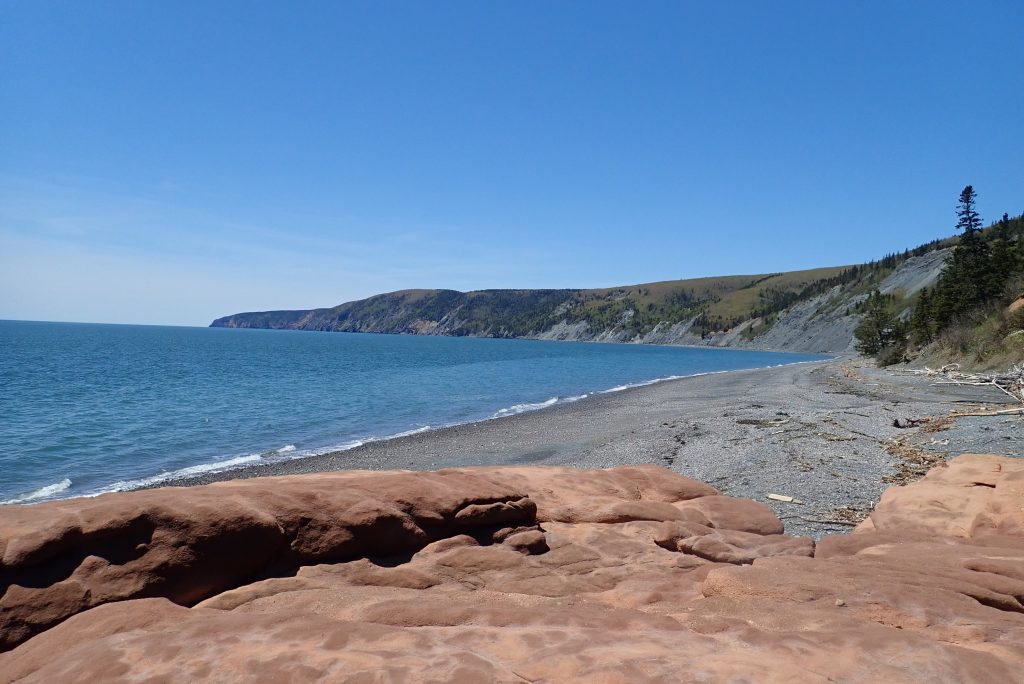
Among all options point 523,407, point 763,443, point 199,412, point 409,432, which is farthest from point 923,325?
point 199,412

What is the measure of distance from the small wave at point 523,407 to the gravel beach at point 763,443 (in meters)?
1.27

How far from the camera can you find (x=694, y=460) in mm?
19547

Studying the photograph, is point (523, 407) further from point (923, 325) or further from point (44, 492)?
point (923, 325)

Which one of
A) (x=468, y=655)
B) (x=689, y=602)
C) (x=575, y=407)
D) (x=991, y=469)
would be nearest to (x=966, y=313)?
(x=575, y=407)

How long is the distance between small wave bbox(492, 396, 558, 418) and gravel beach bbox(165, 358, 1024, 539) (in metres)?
1.27

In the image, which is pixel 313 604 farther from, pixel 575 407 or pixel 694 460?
pixel 575 407

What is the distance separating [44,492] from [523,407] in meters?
27.2

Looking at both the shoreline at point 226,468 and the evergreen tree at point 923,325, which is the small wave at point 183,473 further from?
the evergreen tree at point 923,325

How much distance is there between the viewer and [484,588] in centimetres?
662

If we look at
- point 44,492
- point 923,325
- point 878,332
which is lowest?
point 44,492

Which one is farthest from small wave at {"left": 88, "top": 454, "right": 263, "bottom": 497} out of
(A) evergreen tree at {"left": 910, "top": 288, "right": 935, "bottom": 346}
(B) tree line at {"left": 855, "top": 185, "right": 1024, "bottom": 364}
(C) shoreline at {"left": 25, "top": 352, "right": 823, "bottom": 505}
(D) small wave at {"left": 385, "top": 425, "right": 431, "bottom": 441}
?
(A) evergreen tree at {"left": 910, "top": 288, "right": 935, "bottom": 346}

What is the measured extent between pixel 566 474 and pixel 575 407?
28547 mm

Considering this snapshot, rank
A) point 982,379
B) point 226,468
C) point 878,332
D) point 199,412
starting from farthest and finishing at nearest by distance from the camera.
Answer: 1. point 878,332
2. point 199,412
3. point 226,468
4. point 982,379

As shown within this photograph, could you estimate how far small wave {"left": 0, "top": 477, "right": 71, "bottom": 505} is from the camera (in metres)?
16.6
